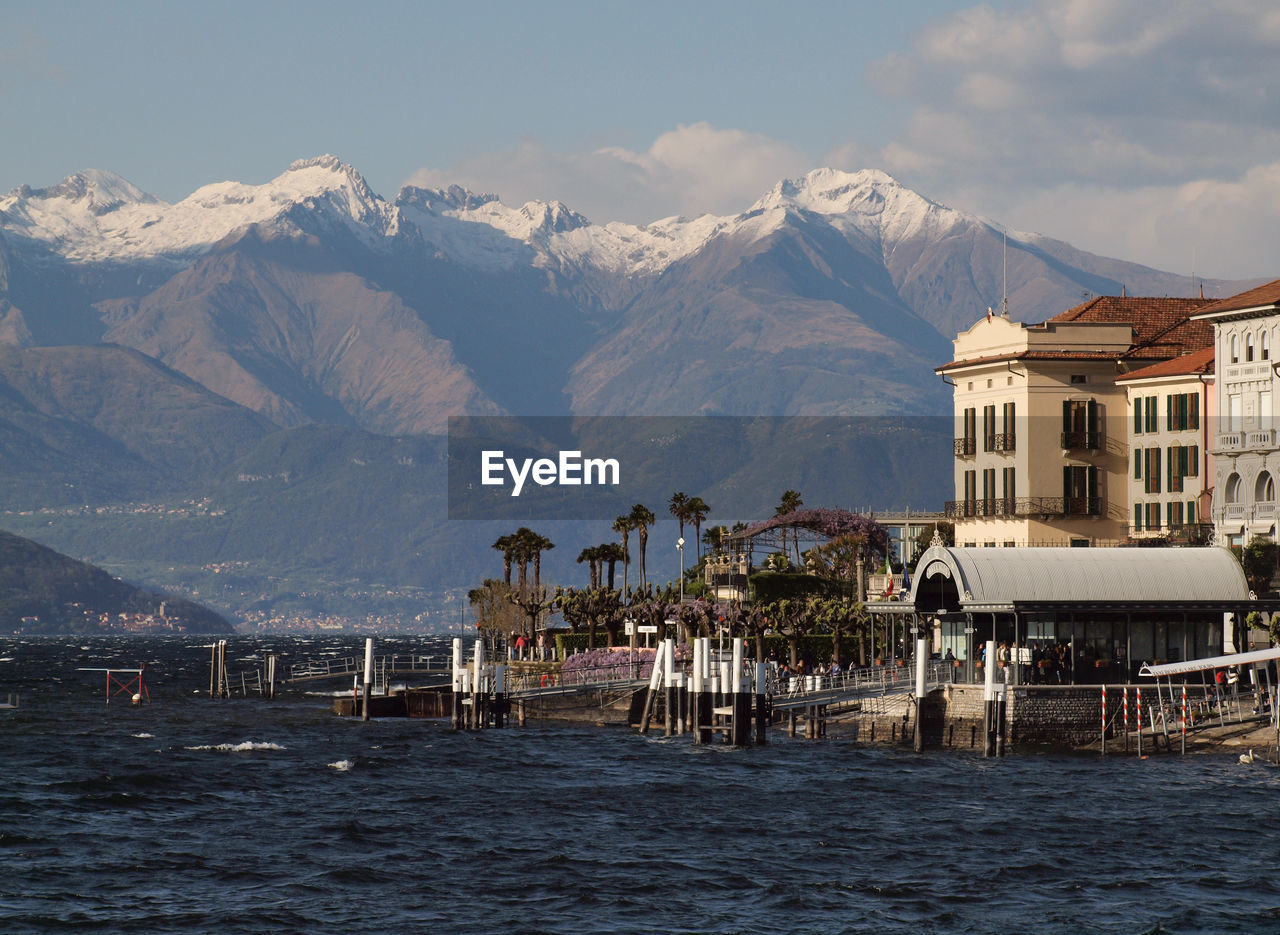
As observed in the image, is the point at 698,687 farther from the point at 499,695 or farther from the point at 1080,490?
the point at 1080,490

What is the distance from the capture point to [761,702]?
8631cm

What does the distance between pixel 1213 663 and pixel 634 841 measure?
29610 millimetres

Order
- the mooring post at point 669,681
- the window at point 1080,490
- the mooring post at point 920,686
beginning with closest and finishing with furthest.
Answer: the mooring post at point 920,686 → the mooring post at point 669,681 → the window at point 1080,490

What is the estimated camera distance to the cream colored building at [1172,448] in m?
102

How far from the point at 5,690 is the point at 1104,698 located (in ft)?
400

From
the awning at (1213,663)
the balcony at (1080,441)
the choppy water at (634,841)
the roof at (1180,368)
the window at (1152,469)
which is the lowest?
the choppy water at (634,841)

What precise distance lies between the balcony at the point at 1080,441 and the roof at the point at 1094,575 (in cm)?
2071

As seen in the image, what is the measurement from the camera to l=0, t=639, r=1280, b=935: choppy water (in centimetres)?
4734

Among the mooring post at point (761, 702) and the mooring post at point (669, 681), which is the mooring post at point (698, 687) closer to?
the mooring post at point (669, 681)

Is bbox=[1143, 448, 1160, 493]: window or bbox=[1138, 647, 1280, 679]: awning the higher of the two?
bbox=[1143, 448, 1160, 493]: window

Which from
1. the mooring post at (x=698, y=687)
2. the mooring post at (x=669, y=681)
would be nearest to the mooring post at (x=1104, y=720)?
the mooring post at (x=698, y=687)

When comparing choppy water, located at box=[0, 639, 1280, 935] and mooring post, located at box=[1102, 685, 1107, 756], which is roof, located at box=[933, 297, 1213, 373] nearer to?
choppy water, located at box=[0, 639, 1280, 935]

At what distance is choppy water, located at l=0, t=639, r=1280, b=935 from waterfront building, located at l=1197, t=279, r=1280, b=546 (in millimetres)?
24907

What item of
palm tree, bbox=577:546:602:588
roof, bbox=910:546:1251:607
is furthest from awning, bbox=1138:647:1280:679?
palm tree, bbox=577:546:602:588
